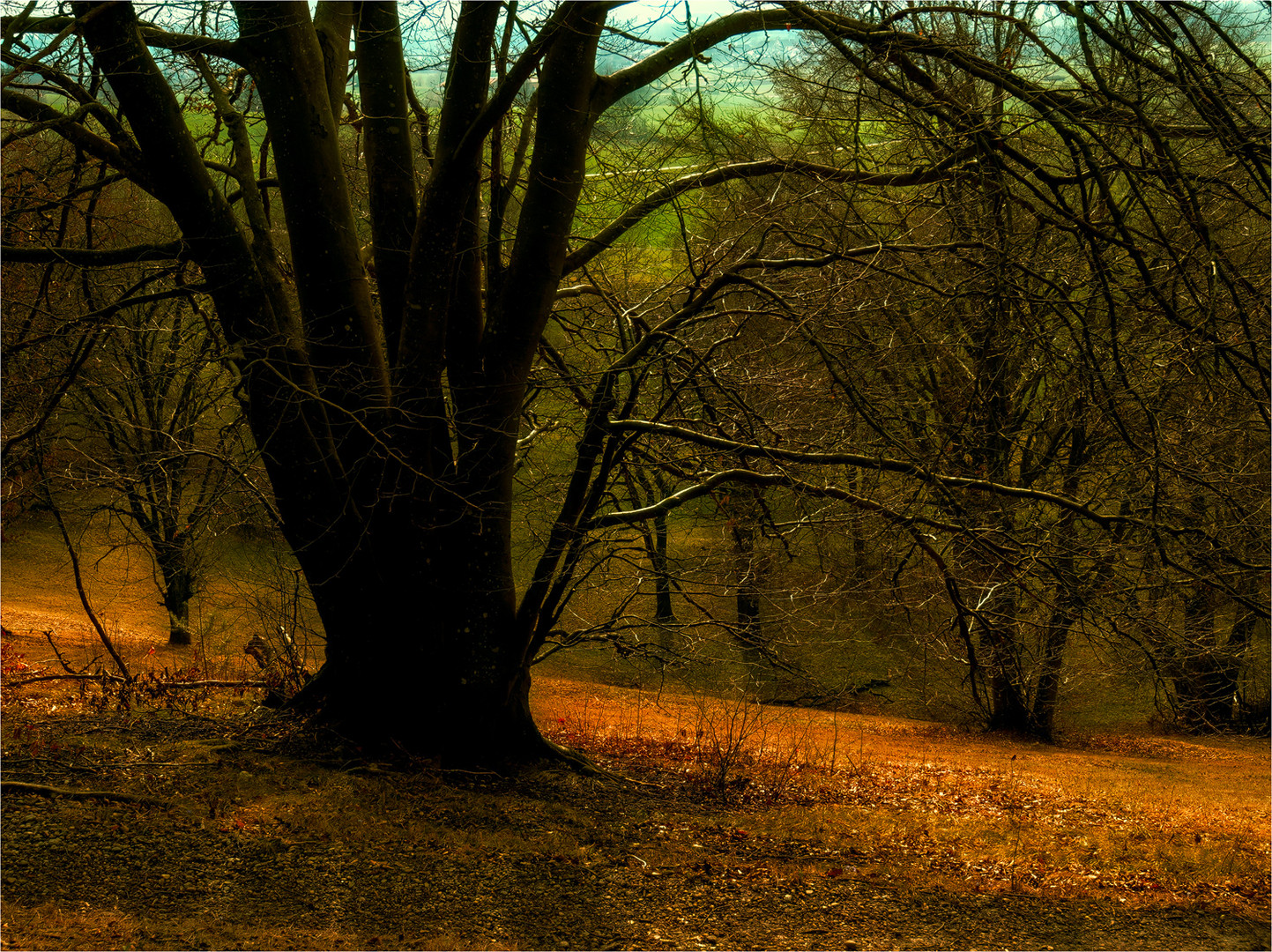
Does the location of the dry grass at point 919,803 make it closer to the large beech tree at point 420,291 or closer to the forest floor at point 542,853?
the forest floor at point 542,853

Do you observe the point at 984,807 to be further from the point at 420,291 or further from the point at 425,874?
the point at 420,291

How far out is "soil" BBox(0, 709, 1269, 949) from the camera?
417cm

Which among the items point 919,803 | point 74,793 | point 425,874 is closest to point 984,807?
point 919,803

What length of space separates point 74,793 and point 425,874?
1971mm

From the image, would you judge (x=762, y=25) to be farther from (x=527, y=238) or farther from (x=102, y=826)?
(x=102, y=826)

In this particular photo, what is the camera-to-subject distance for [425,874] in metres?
4.80

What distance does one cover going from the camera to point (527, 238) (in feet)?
20.8

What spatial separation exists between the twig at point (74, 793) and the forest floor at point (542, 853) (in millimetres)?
16

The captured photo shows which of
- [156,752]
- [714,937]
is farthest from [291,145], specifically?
[714,937]

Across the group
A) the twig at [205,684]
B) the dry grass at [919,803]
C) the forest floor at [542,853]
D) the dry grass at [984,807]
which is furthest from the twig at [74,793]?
the dry grass at [984,807]

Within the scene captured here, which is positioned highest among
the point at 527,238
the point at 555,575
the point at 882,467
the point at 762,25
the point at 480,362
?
the point at 762,25

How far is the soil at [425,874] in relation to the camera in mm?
4168

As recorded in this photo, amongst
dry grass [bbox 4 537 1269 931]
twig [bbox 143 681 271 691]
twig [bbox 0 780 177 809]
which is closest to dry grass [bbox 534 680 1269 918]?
dry grass [bbox 4 537 1269 931]

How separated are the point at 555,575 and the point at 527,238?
2221 millimetres
